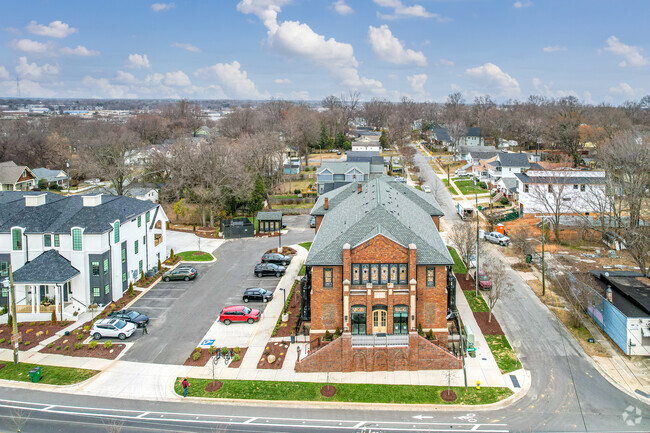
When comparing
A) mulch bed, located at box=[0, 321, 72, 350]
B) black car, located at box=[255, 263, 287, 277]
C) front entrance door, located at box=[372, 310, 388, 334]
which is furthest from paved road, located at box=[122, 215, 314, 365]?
front entrance door, located at box=[372, 310, 388, 334]

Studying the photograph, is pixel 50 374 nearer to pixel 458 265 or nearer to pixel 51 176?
pixel 458 265

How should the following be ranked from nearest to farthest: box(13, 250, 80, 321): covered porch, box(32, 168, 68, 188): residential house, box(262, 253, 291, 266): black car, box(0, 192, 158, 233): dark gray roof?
box(13, 250, 80, 321): covered porch → box(0, 192, 158, 233): dark gray roof → box(262, 253, 291, 266): black car → box(32, 168, 68, 188): residential house

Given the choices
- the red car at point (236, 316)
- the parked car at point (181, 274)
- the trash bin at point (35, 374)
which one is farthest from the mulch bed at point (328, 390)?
the parked car at point (181, 274)

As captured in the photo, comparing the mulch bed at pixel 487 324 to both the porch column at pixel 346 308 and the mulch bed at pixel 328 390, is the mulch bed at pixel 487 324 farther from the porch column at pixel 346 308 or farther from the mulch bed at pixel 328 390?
the mulch bed at pixel 328 390

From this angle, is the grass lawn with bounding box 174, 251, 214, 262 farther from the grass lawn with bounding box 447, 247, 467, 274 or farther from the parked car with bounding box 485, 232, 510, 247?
the parked car with bounding box 485, 232, 510, 247

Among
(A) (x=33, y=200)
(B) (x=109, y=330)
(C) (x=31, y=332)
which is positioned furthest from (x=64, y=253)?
(B) (x=109, y=330)

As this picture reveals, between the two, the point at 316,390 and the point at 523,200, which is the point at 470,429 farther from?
the point at 523,200

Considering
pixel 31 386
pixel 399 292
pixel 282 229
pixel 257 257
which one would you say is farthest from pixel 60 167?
pixel 399 292
